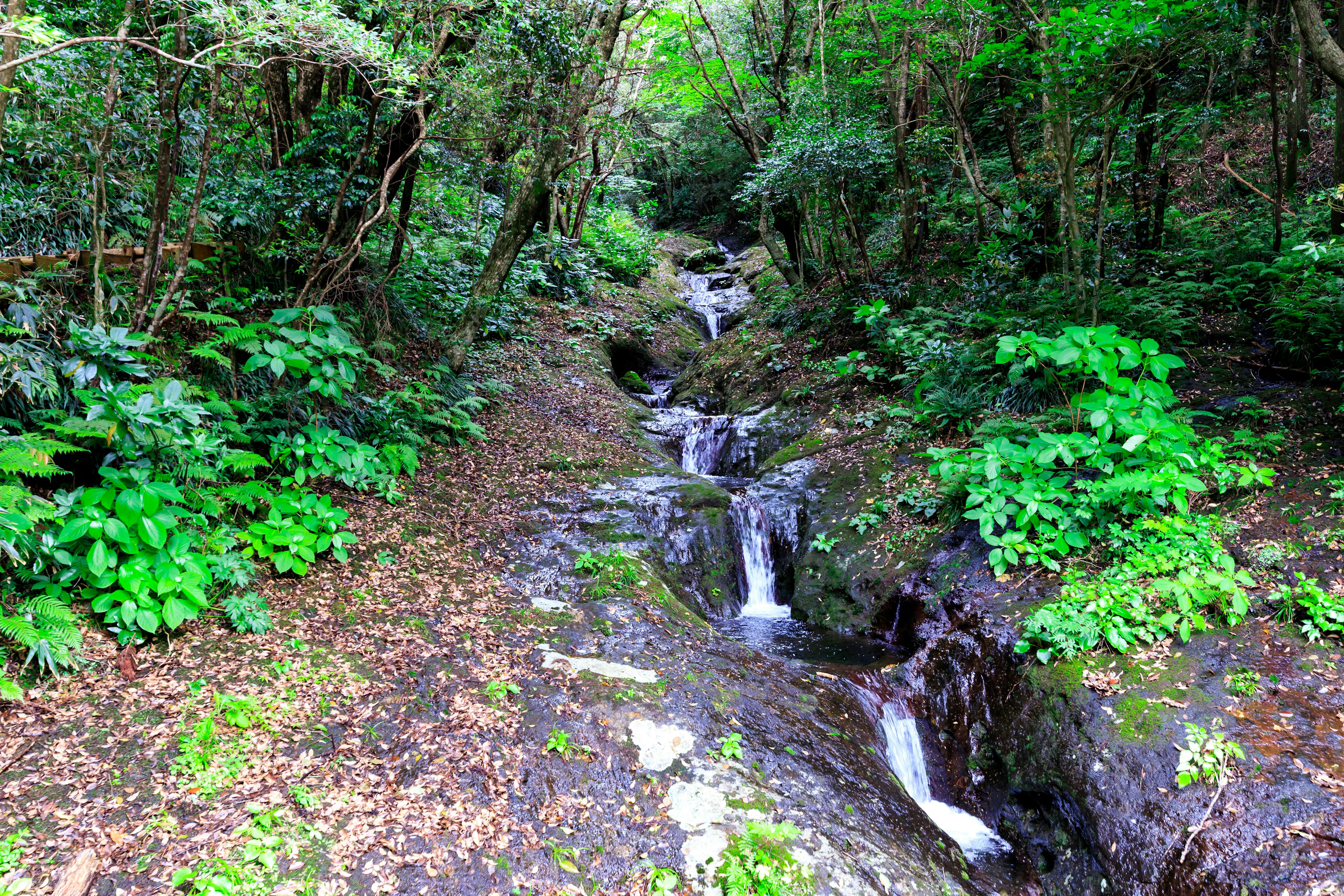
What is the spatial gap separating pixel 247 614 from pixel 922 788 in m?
Answer: 5.82

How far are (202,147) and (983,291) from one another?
11.1 m

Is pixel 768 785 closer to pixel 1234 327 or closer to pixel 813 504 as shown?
pixel 813 504

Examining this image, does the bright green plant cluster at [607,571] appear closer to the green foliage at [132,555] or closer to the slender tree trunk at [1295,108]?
the green foliage at [132,555]

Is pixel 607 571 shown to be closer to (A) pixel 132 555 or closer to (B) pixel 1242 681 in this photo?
(A) pixel 132 555

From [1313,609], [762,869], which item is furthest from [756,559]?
[1313,609]

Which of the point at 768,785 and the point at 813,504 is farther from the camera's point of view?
the point at 813,504

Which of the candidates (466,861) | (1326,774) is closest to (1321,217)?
(1326,774)

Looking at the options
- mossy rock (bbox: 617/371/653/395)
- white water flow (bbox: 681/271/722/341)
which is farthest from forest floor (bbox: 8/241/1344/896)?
white water flow (bbox: 681/271/722/341)

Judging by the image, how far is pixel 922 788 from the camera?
5.69 m

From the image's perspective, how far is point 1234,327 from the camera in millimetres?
8320

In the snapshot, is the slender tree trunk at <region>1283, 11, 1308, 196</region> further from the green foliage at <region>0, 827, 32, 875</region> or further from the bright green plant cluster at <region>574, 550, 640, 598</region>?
the green foliage at <region>0, 827, 32, 875</region>

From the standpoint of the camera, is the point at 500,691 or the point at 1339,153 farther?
the point at 1339,153

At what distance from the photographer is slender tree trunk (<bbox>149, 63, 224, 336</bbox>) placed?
18.1 ft

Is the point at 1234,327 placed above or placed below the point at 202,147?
below
